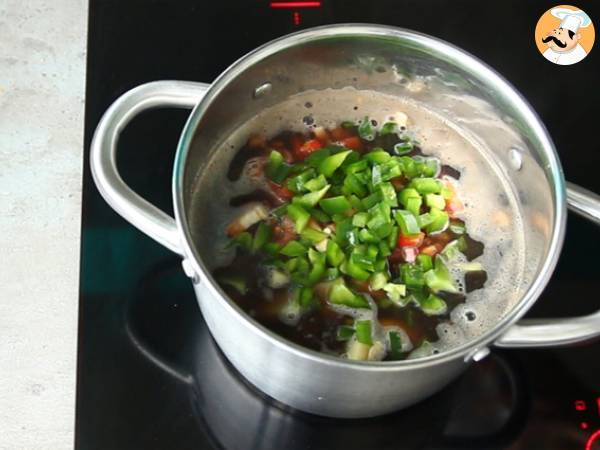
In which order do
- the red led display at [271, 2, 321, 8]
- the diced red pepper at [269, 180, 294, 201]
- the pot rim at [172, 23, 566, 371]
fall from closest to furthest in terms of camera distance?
1. the pot rim at [172, 23, 566, 371]
2. the diced red pepper at [269, 180, 294, 201]
3. the red led display at [271, 2, 321, 8]

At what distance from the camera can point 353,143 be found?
0.95 m

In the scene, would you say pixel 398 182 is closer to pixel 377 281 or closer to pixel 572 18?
pixel 377 281

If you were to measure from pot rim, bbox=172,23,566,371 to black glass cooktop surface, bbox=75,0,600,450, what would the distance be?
185mm

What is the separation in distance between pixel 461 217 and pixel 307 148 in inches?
7.5

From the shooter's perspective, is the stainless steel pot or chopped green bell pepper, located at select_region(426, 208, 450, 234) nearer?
the stainless steel pot

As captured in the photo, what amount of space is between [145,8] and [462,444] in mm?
654

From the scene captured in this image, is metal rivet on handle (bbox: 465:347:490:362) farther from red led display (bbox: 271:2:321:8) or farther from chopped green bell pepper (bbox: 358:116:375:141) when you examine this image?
red led display (bbox: 271:2:321:8)

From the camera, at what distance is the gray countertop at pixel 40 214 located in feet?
2.97

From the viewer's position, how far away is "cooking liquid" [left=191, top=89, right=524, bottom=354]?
82cm

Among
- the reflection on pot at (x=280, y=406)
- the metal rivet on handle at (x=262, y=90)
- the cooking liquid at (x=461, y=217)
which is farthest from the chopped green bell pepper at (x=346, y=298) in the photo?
the metal rivet on handle at (x=262, y=90)

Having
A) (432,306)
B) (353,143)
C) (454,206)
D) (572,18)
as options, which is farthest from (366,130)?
(572,18)

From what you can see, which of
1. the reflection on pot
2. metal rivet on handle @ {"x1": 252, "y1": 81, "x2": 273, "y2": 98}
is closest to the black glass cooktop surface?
the reflection on pot

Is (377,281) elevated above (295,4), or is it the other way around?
(295,4)

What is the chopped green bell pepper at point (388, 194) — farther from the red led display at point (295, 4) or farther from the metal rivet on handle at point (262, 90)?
the red led display at point (295, 4)
